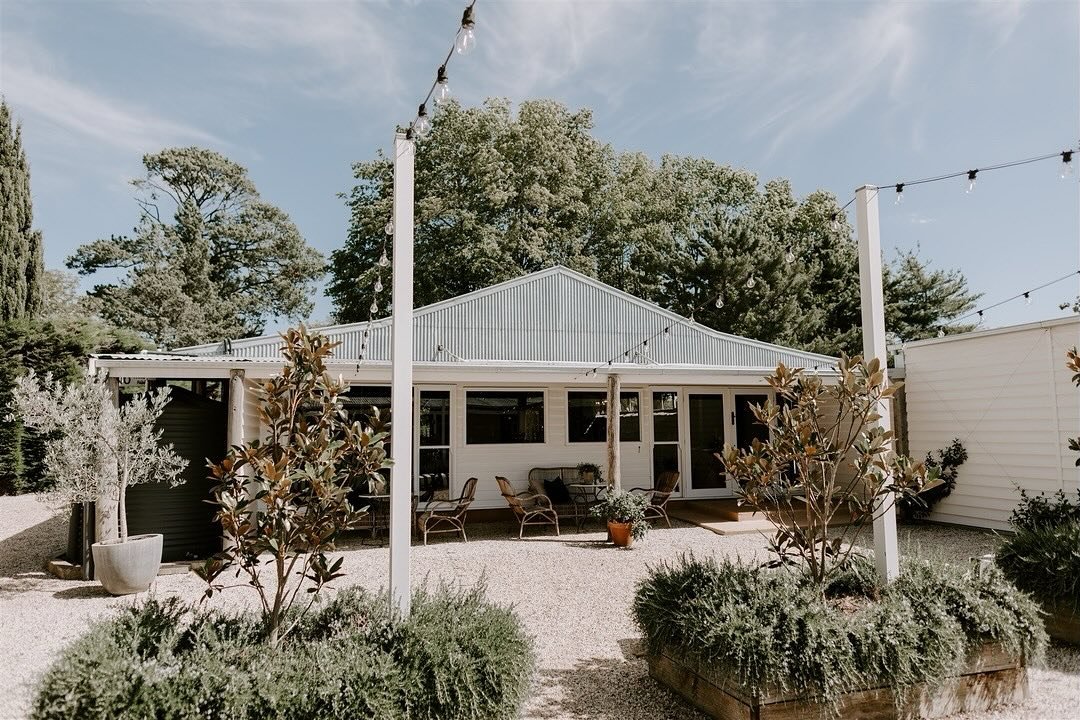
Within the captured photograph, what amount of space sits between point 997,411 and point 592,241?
16.8m

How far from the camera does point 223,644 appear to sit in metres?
3.09

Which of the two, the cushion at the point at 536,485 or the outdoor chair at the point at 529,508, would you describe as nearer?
the outdoor chair at the point at 529,508

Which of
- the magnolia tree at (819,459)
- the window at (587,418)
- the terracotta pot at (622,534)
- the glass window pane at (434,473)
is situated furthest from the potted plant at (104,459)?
the window at (587,418)

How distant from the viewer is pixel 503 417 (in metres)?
11.0

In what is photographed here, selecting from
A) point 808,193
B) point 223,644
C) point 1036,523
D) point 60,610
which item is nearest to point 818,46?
point 1036,523

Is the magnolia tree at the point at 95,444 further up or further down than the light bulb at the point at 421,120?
further down

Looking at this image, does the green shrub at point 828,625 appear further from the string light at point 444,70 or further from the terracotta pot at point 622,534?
the terracotta pot at point 622,534

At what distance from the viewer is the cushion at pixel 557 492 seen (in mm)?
10555

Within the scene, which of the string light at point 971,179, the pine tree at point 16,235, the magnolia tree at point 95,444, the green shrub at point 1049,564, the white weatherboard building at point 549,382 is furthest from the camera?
the pine tree at point 16,235

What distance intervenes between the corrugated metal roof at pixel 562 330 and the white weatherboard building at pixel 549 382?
0.02 meters

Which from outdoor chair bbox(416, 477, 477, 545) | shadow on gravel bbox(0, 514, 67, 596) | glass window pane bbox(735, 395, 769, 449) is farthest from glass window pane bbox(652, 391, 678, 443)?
shadow on gravel bbox(0, 514, 67, 596)

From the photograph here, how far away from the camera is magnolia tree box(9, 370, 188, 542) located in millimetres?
6363

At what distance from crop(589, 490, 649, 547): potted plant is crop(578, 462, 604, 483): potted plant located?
6.43 ft

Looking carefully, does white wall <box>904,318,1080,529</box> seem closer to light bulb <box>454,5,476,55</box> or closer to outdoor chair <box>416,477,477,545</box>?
outdoor chair <box>416,477,477,545</box>
